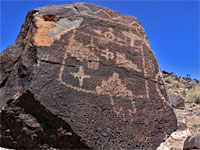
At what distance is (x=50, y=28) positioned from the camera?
2967mm

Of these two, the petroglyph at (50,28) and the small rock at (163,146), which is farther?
the petroglyph at (50,28)

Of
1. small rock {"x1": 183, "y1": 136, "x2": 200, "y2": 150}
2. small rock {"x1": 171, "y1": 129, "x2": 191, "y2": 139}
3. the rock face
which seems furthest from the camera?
small rock {"x1": 171, "y1": 129, "x2": 191, "y2": 139}

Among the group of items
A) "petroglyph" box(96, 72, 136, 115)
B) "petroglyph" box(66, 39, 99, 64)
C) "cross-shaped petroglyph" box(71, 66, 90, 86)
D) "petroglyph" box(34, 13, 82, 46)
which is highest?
"petroglyph" box(34, 13, 82, 46)

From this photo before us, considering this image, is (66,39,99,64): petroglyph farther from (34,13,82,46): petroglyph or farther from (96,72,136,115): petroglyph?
(96,72,136,115): petroglyph

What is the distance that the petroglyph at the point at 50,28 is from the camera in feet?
9.09

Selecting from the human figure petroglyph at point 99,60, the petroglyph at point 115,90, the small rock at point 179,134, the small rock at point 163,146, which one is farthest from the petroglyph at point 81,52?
the small rock at point 179,134

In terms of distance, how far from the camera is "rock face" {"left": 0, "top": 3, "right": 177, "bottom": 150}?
229 centimetres

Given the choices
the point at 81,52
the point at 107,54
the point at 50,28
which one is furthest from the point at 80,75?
the point at 50,28

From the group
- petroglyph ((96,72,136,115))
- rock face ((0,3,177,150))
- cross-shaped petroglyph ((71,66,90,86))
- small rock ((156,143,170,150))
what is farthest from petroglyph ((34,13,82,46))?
small rock ((156,143,170,150))

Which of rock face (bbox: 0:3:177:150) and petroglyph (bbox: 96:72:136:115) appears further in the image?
petroglyph (bbox: 96:72:136:115)

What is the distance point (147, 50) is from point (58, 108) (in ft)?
6.30

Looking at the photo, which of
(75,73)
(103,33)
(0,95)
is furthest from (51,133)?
(103,33)

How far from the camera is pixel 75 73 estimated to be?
2.63 m

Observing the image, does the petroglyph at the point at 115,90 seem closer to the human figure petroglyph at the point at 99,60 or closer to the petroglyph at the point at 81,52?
the human figure petroglyph at the point at 99,60
